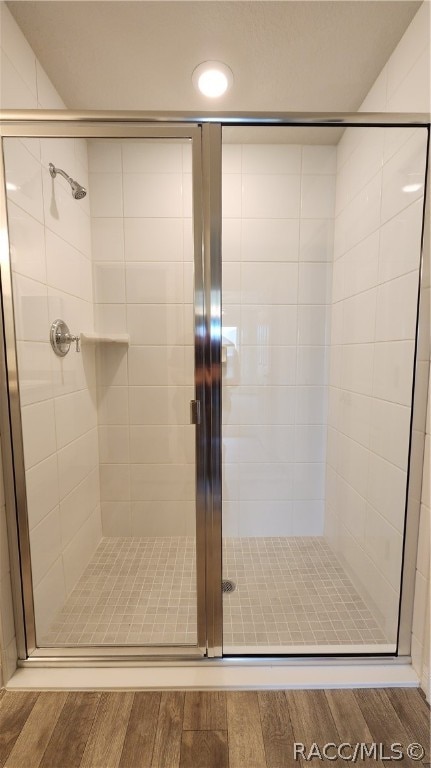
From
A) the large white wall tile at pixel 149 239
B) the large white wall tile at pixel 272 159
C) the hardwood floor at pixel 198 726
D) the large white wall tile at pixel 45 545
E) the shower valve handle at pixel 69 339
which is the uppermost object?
the large white wall tile at pixel 272 159

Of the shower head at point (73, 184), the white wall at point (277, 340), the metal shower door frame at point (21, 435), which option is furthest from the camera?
the white wall at point (277, 340)

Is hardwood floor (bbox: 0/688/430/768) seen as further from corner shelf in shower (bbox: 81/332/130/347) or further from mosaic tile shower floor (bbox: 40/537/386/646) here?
corner shelf in shower (bbox: 81/332/130/347)

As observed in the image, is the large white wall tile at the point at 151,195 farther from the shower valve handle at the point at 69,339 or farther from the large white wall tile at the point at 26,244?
the shower valve handle at the point at 69,339

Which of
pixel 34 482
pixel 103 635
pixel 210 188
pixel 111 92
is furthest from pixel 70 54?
pixel 103 635

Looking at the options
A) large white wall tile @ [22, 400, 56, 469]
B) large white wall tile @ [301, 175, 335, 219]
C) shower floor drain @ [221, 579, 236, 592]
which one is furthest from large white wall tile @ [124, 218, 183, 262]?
shower floor drain @ [221, 579, 236, 592]

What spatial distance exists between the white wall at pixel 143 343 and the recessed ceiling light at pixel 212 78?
0.33 meters

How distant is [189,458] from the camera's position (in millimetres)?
1374

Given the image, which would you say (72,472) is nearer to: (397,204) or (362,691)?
(362,691)

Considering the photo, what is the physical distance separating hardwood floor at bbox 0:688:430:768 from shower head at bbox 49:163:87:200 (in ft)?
6.02

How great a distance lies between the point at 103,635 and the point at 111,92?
2.18 meters

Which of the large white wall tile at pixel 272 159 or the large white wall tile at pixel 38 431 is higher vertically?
the large white wall tile at pixel 272 159

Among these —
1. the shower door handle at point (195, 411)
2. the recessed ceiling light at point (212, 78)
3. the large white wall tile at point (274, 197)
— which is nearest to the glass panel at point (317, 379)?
the large white wall tile at point (274, 197)

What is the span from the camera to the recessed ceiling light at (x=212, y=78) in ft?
3.85

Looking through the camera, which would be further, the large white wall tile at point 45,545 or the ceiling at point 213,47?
the large white wall tile at point 45,545
